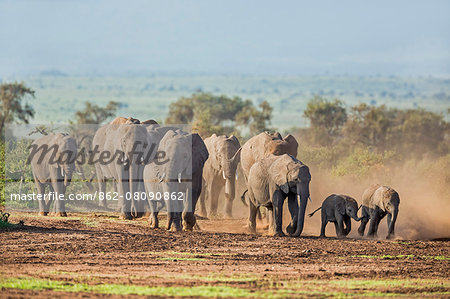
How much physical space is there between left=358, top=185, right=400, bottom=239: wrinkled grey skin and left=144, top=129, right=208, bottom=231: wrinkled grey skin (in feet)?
13.9

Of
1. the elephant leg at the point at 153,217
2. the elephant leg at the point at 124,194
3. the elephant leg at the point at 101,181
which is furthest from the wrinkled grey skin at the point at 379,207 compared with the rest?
the elephant leg at the point at 101,181

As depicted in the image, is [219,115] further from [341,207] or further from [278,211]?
[278,211]

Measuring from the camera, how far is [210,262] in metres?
16.4

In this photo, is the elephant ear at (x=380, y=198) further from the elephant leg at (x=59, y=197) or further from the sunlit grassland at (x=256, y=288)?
the elephant leg at (x=59, y=197)

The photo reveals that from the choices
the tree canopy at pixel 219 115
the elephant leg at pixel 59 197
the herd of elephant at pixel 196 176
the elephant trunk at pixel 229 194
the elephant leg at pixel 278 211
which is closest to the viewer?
the elephant leg at pixel 278 211

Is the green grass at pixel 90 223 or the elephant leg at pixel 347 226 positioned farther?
the elephant leg at pixel 347 226

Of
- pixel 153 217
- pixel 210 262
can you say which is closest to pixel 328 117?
pixel 153 217

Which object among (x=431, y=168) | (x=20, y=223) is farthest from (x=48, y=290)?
(x=431, y=168)

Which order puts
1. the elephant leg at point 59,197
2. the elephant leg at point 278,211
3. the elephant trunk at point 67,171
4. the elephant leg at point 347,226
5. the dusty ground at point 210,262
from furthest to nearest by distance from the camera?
1. the elephant trunk at point 67,171
2. the elephant leg at point 59,197
3. the elephant leg at point 347,226
4. the elephant leg at point 278,211
5. the dusty ground at point 210,262

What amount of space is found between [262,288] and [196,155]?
30.8 feet

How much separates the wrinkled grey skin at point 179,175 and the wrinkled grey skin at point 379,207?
424cm

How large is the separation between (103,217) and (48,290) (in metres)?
12.2

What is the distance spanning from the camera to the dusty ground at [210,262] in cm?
1361

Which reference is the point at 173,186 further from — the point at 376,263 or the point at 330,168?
the point at 330,168
